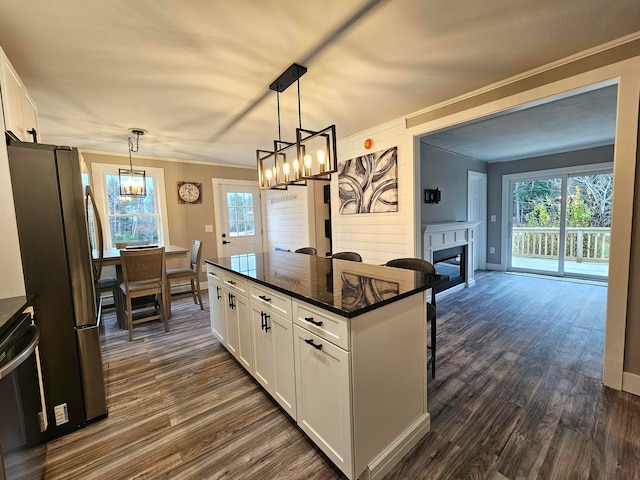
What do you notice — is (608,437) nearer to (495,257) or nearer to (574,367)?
(574,367)

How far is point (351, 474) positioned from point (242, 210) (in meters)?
5.22

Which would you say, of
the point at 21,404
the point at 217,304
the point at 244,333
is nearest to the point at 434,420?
the point at 244,333

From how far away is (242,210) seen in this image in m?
5.90

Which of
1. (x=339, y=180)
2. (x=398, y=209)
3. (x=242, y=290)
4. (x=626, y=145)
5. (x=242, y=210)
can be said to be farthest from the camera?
(x=242, y=210)

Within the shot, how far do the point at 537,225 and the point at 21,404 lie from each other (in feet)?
24.5

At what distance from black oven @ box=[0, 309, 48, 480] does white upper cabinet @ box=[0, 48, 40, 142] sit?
3.93ft

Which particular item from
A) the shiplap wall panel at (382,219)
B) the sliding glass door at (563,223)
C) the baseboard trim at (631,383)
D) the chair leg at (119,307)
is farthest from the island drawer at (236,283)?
the sliding glass door at (563,223)

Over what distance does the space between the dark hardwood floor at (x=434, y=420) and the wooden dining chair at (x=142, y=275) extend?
439 millimetres

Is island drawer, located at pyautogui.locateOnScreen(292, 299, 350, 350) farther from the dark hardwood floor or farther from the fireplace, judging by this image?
the fireplace

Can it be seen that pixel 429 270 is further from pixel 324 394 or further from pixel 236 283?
pixel 236 283

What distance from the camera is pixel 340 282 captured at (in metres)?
1.75

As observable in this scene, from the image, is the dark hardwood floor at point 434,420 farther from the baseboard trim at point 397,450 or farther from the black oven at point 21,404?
the black oven at point 21,404

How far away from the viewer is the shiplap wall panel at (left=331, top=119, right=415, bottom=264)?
336 centimetres

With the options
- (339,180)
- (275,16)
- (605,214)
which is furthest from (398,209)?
(605,214)
